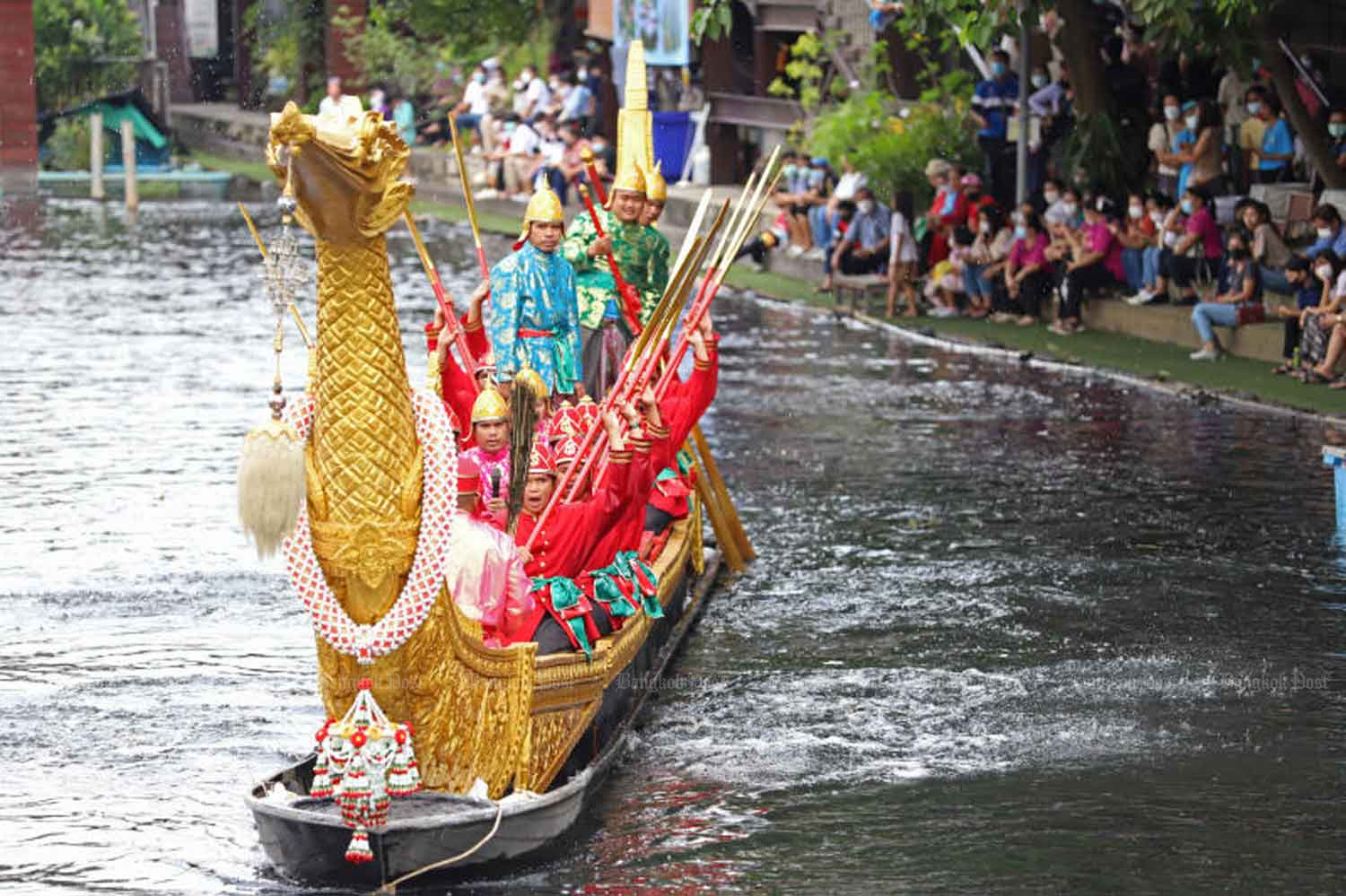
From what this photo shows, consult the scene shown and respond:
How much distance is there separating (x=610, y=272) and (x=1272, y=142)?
9.91 meters

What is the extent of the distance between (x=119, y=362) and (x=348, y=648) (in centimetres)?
1270

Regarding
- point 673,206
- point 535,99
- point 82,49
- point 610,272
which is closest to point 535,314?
point 610,272

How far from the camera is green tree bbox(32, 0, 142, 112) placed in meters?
41.7

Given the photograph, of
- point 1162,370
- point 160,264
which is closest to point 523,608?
point 1162,370

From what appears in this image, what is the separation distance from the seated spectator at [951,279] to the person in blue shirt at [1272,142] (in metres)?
2.95

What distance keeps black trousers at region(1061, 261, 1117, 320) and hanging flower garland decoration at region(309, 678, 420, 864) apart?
1439 centimetres

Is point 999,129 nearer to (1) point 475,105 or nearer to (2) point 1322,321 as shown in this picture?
(2) point 1322,321

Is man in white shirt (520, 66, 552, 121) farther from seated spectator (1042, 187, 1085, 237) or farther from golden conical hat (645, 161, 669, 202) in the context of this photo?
golden conical hat (645, 161, 669, 202)

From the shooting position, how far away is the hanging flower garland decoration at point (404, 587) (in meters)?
7.23

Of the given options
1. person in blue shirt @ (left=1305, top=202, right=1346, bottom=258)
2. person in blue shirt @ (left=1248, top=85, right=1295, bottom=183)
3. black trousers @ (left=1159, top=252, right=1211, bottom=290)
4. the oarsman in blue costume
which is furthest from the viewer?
person in blue shirt @ (left=1248, top=85, right=1295, bottom=183)

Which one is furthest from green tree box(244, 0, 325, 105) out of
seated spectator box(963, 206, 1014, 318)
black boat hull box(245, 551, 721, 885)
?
black boat hull box(245, 551, 721, 885)

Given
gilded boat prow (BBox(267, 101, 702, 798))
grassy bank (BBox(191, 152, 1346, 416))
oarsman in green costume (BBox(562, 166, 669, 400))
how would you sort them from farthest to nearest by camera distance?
grassy bank (BBox(191, 152, 1346, 416))
oarsman in green costume (BBox(562, 166, 669, 400))
gilded boat prow (BBox(267, 101, 702, 798))

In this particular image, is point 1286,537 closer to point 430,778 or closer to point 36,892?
point 430,778

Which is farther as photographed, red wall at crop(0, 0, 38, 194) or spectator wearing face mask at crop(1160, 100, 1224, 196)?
red wall at crop(0, 0, 38, 194)
